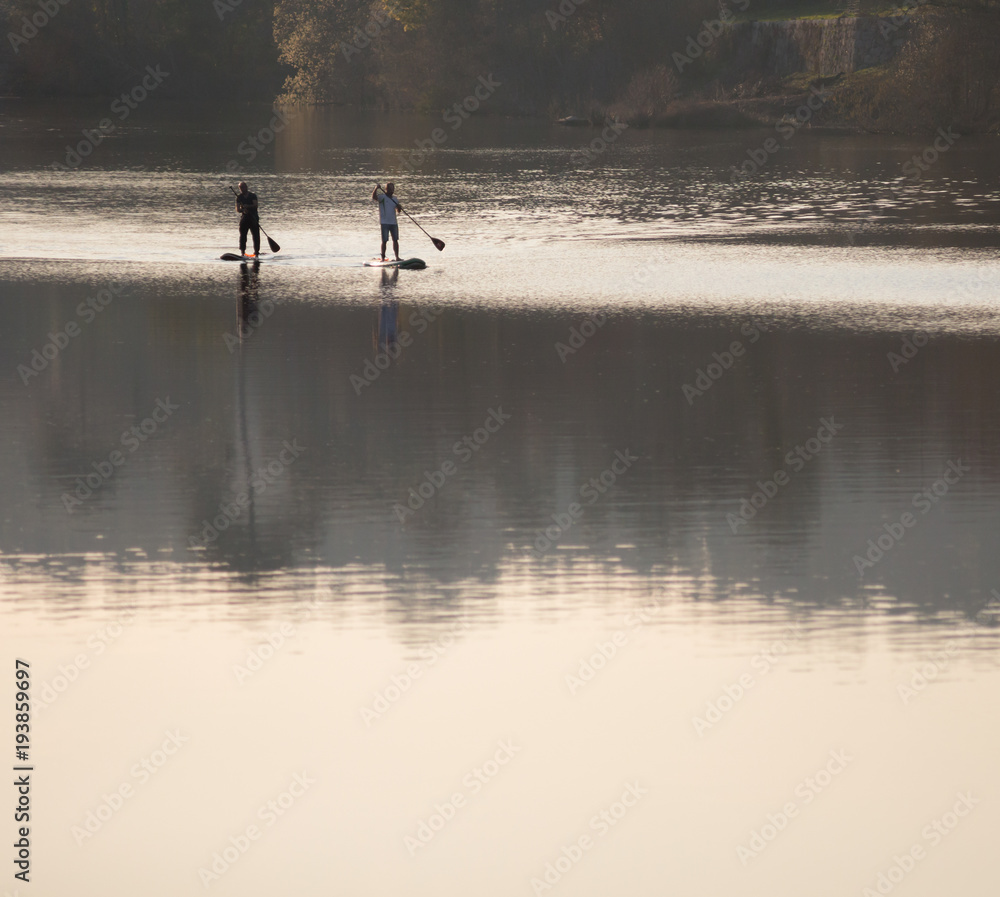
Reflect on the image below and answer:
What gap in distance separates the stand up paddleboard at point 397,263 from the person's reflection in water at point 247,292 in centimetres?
197

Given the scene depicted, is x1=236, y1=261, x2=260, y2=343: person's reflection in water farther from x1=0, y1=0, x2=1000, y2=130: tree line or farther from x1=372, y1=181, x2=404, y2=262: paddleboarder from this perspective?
x1=0, y1=0, x2=1000, y2=130: tree line

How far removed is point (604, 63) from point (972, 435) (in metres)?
85.6

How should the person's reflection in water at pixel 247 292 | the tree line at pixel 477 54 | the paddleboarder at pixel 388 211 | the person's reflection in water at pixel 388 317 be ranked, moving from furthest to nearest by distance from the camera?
the tree line at pixel 477 54 < the paddleboarder at pixel 388 211 < the person's reflection in water at pixel 247 292 < the person's reflection in water at pixel 388 317

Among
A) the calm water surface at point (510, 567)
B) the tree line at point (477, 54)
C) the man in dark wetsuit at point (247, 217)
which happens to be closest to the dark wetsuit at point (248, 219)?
the man in dark wetsuit at point (247, 217)

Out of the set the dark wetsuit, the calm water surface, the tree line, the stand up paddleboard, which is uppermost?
the tree line

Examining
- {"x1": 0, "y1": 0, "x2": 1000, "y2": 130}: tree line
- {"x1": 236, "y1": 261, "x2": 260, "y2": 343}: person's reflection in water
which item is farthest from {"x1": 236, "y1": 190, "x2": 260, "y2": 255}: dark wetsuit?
{"x1": 0, "y1": 0, "x2": 1000, "y2": 130}: tree line

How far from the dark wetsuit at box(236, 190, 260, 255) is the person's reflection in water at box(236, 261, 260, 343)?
36 cm

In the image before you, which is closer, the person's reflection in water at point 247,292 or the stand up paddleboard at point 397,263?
the person's reflection in water at point 247,292

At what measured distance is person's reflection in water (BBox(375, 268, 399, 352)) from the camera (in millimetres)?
19672

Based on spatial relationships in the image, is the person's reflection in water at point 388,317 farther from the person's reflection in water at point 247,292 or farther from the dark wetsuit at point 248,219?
the dark wetsuit at point 248,219

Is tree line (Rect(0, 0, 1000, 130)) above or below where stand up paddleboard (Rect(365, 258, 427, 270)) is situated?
above

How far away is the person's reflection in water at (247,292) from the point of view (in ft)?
69.5

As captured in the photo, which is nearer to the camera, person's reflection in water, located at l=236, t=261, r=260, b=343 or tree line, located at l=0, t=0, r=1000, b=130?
person's reflection in water, located at l=236, t=261, r=260, b=343

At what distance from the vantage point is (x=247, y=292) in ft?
79.5
